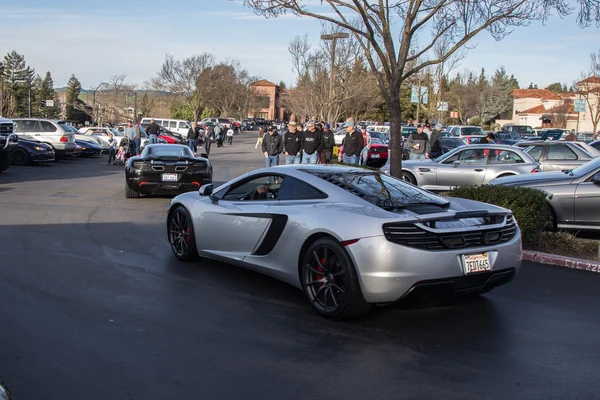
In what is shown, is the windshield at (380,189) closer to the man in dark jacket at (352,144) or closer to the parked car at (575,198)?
the parked car at (575,198)

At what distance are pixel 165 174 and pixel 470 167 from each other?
7289 mm

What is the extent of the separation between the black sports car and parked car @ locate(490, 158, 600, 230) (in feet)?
23.9

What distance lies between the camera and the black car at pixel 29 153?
77.0 ft

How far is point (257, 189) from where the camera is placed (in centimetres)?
703

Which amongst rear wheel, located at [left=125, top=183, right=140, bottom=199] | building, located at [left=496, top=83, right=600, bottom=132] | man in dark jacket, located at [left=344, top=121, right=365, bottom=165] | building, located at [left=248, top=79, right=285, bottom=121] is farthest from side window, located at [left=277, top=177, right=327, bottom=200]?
building, located at [left=248, top=79, right=285, bottom=121]

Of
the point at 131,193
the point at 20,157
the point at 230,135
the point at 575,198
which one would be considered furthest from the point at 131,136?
the point at 230,135

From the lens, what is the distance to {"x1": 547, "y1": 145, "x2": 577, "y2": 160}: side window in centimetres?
1647

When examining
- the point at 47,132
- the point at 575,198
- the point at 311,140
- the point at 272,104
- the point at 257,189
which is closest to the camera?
the point at 257,189

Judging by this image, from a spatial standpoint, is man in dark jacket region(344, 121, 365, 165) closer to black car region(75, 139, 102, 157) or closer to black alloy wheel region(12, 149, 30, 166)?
black alloy wheel region(12, 149, 30, 166)

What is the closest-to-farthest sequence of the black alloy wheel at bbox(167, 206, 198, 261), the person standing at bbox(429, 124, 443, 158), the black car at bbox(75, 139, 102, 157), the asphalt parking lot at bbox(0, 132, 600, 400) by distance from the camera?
the asphalt parking lot at bbox(0, 132, 600, 400) → the black alloy wheel at bbox(167, 206, 198, 261) → the person standing at bbox(429, 124, 443, 158) → the black car at bbox(75, 139, 102, 157)

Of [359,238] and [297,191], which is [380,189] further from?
[359,238]

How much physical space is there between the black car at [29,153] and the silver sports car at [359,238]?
18665 mm

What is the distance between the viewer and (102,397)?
3959mm

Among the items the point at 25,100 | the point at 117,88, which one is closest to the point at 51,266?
the point at 117,88
